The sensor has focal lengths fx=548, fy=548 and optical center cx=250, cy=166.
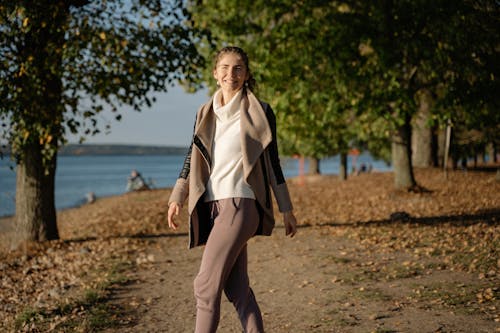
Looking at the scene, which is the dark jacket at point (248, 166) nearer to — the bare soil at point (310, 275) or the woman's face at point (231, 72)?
the woman's face at point (231, 72)

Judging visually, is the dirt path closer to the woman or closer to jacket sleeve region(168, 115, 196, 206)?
the woman

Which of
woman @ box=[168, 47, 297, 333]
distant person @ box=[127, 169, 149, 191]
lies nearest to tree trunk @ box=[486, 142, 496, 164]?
distant person @ box=[127, 169, 149, 191]

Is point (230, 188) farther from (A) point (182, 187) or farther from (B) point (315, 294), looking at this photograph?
(B) point (315, 294)

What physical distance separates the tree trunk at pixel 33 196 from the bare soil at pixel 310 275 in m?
A: 0.44

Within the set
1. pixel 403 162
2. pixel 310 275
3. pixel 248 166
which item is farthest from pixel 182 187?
pixel 403 162

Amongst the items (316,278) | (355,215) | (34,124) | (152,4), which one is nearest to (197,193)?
(316,278)

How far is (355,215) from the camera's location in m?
15.3

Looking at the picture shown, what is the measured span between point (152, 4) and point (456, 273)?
8.09 m

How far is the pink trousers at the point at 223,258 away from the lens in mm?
3959

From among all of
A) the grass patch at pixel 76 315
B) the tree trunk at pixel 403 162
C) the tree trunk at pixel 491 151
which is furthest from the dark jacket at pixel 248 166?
the tree trunk at pixel 491 151

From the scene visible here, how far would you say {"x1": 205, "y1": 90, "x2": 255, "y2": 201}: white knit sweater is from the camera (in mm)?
4055

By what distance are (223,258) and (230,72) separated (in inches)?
54.9

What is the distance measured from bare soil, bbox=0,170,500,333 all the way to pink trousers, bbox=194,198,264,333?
6.48 feet

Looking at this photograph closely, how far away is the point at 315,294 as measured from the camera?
7414 millimetres
